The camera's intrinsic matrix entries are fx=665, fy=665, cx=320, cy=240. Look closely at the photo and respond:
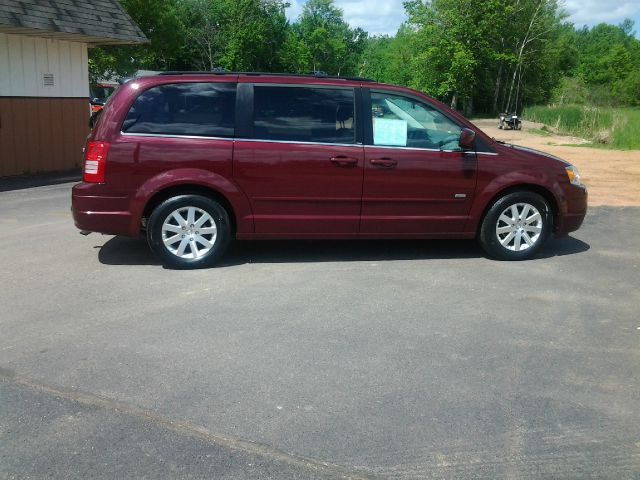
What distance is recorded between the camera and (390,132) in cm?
686

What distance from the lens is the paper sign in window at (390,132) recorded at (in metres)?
6.82

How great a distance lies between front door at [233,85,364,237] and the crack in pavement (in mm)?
3123

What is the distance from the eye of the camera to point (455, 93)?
64.2 m

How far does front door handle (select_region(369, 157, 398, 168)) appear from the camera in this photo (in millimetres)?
6730

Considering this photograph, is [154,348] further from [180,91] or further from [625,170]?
[625,170]

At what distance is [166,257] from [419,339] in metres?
2.90

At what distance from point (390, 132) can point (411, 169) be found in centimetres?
45

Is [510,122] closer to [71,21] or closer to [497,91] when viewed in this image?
[497,91]

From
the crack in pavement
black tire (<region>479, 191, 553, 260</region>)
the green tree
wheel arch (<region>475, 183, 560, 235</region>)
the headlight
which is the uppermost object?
the green tree

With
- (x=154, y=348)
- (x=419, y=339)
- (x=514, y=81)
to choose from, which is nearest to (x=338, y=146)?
(x=419, y=339)

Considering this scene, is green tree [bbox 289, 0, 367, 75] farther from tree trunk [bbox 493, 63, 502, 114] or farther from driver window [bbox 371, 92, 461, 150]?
driver window [bbox 371, 92, 461, 150]

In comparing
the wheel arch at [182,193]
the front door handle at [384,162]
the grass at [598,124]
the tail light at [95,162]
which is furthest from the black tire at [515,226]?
the grass at [598,124]

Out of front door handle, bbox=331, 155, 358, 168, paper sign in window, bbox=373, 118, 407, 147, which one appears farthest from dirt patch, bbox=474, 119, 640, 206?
front door handle, bbox=331, 155, 358, 168

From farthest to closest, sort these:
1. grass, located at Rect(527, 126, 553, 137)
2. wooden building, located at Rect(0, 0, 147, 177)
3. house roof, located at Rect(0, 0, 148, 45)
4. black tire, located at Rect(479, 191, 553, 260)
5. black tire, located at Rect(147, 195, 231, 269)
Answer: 1. grass, located at Rect(527, 126, 553, 137)
2. wooden building, located at Rect(0, 0, 147, 177)
3. house roof, located at Rect(0, 0, 148, 45)
4. black tire, located at Rect(479, 191, 553, 260)
5. black tire, located at Rect(147, 195, 231, 269)
